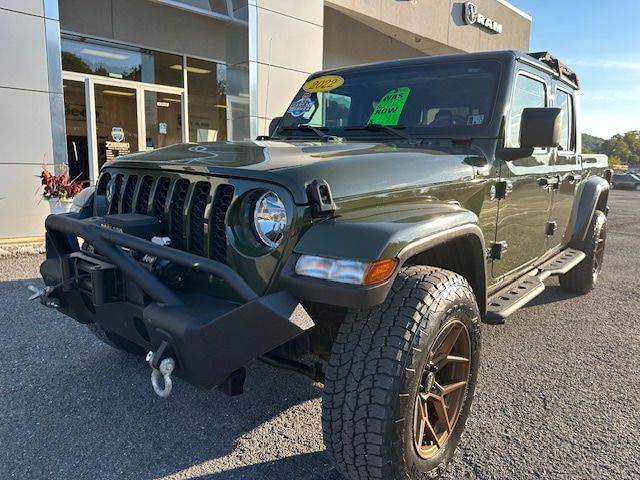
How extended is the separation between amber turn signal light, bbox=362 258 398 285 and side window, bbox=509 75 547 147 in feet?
5.51

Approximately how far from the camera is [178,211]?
230 centimetres

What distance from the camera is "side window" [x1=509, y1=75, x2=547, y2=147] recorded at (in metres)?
3.10

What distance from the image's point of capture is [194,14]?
372 inches

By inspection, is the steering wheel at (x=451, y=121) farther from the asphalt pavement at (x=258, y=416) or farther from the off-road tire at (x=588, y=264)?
the off-road tire at (x=588, y=264)

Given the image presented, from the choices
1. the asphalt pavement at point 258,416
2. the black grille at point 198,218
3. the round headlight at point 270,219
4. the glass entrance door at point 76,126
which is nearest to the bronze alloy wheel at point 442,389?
the asphalt pavement at point 258,416

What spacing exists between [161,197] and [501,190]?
195 cm

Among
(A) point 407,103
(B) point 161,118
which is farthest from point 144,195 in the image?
(B) point 161,118

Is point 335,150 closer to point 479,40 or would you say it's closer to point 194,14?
point 194,14

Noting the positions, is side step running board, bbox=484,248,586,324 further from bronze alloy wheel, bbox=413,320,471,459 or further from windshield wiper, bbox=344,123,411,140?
windshield wiper, bbox=344,123,411,140

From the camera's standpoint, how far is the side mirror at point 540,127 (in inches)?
108

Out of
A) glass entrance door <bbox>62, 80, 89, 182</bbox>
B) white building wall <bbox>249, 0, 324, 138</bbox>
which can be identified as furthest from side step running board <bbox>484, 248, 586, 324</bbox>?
glass entrance door <bbox>62, 80, 89, 182</bbox>

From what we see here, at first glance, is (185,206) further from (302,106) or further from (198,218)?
(302,106)

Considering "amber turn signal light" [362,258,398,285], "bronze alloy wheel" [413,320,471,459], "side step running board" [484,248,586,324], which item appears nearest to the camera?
"amber turn signal light" [362,258,398,285]

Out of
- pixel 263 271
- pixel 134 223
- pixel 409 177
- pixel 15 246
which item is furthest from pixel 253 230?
pixel 15 246
